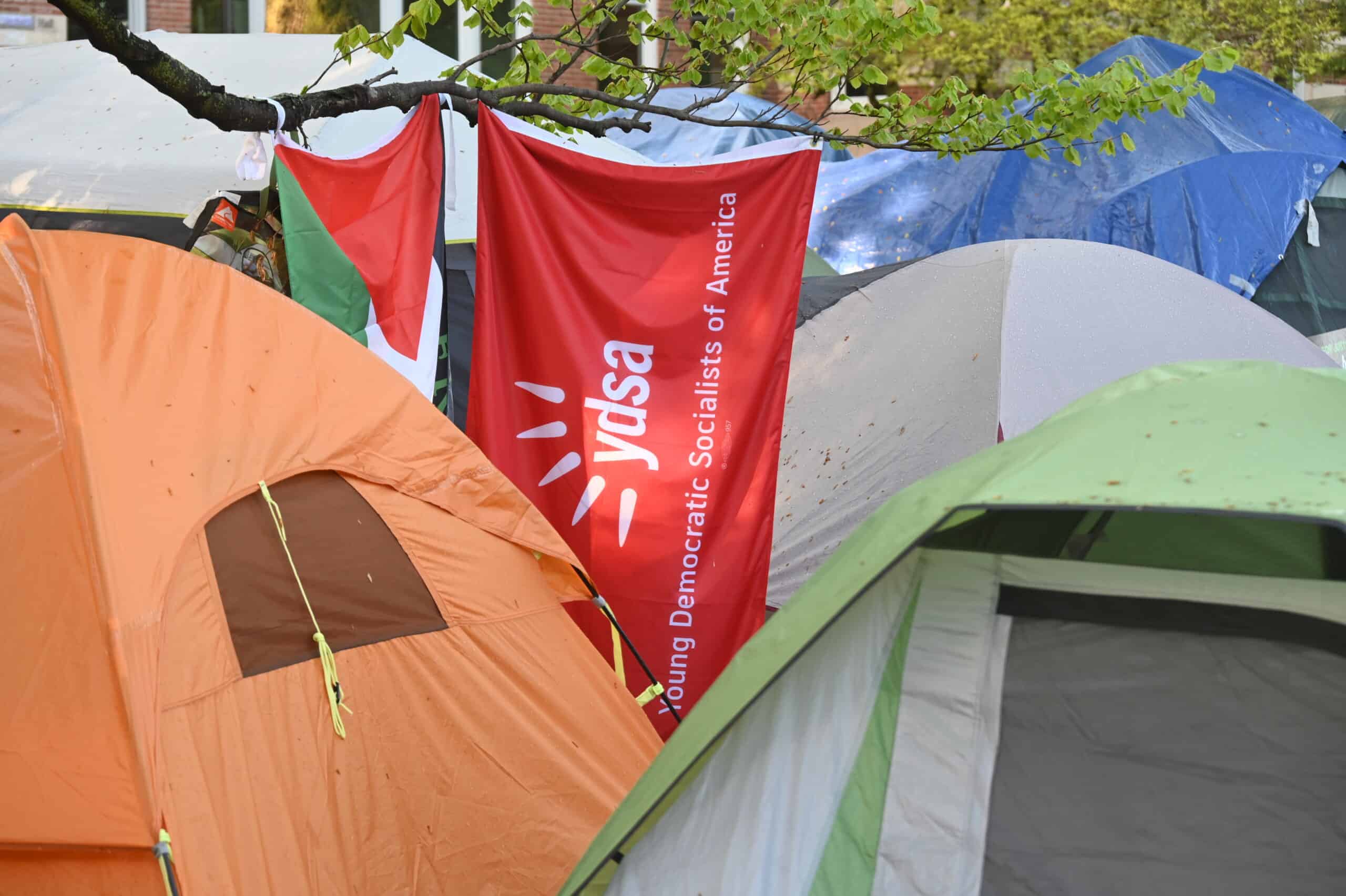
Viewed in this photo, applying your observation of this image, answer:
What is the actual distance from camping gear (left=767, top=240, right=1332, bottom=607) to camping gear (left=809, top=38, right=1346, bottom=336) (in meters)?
2.12

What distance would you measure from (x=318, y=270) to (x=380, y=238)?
0.23 m

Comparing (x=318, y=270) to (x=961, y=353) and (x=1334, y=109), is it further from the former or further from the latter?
(x=1334, y=109)

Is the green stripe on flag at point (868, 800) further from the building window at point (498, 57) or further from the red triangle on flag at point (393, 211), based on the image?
the building window at point (498, 57)

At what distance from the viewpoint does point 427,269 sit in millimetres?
4074

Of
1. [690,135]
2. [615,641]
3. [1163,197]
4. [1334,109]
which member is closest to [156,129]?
[690,135]

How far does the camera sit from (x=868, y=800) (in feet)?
8.48

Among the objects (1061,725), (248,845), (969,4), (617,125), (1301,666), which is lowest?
(248,845)

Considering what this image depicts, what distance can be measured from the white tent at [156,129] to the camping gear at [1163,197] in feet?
8.16

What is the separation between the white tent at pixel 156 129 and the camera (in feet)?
24.3

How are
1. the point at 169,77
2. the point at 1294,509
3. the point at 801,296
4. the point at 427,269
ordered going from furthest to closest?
the point at 801,296 → the point at 427,269 → the point at 169,77 → the point at 1294,509

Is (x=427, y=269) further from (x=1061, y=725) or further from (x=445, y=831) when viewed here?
(x=1061, y=725)

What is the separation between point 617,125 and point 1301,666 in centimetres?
329

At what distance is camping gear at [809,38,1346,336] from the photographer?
312 inches

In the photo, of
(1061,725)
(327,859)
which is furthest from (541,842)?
(1061,725)
